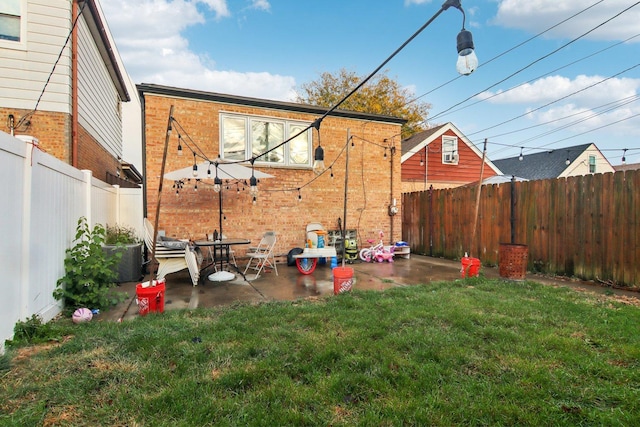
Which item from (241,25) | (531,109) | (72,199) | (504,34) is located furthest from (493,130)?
(72,199)

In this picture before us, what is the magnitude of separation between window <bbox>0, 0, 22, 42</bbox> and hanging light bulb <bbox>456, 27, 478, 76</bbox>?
338 inches

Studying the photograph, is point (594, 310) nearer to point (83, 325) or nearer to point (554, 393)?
point (554, 393)

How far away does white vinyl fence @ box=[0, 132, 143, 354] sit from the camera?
2902mm

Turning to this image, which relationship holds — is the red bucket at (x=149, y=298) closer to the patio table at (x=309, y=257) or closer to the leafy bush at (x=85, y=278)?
the leafy bush at (x=85, y=278)

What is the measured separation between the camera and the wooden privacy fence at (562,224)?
5.75 meters

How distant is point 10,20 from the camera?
21.8ft

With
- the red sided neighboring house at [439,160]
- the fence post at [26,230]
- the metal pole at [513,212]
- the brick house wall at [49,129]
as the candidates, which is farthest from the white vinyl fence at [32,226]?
the red sided neighboring house at [439,160]

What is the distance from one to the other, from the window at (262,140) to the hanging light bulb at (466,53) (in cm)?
612

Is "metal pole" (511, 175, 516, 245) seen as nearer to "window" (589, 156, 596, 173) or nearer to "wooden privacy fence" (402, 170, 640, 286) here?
"wooden privacy fence" (402, 170, 640, 286)

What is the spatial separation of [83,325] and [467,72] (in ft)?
15.4

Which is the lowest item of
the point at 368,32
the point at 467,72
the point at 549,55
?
the point at 467,72

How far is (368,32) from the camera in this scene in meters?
10.8

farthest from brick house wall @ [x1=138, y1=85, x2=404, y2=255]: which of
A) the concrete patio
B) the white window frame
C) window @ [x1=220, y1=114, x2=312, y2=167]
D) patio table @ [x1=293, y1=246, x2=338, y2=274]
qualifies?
the white window frame

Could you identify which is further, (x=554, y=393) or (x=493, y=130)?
(x=493, y=130)
